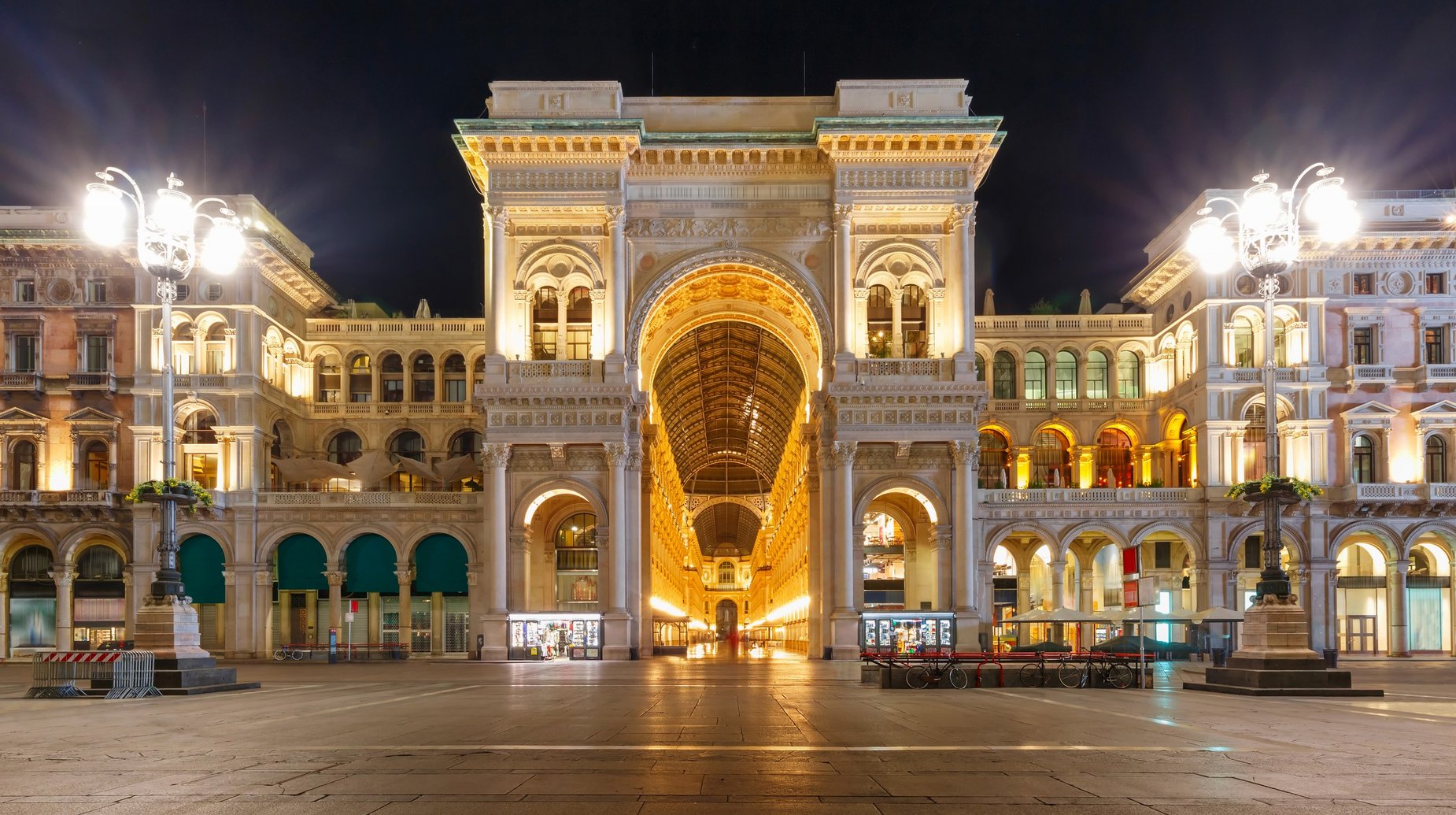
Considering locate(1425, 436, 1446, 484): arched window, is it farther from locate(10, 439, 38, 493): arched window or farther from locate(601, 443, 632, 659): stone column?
locate(10, 439, 38, 493): arched window

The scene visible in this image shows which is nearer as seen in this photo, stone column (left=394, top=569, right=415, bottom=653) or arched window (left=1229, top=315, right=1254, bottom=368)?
stone column (left=394, top=569, right=415, bottom=653)

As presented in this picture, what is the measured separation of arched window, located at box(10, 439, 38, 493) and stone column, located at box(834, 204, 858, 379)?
38505 mm

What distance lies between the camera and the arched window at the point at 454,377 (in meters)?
68.5

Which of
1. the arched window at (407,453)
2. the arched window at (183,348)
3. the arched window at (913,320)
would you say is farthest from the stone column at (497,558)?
the arched window at (913,320)

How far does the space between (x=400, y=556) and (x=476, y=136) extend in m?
20.1

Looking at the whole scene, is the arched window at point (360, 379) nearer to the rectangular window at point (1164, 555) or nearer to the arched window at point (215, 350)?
the arched window at point (215, 350)

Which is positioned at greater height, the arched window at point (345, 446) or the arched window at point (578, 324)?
the arched window at point (578, 324)

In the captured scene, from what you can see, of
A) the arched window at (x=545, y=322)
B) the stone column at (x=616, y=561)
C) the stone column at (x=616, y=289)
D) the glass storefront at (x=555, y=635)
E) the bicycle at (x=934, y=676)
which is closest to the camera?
the bicycle at (x=934, y=676)

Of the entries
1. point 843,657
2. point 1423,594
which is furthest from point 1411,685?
point 1423,594

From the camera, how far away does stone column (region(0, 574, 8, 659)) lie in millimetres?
58281

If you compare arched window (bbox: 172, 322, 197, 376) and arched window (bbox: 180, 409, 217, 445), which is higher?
arched window (bbox: 172, 322, 197, 376)

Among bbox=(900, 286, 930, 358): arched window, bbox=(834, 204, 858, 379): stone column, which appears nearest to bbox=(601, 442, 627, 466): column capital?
bbox=(834, 204, 858, 379): stone column

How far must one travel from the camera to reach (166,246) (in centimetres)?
3150

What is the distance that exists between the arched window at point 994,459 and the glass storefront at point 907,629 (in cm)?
1877
